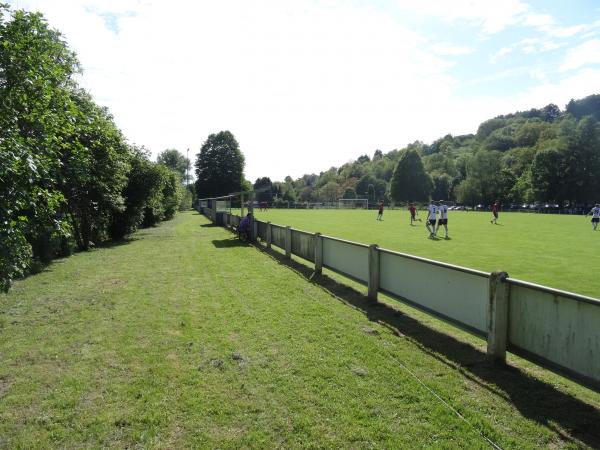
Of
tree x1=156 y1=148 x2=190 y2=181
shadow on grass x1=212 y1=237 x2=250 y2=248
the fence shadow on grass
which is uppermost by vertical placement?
tree x1=156 y1=148 x2=190 y2=181

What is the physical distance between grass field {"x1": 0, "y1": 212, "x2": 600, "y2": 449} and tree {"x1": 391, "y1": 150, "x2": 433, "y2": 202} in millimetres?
80971

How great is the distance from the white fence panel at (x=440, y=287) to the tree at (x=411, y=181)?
267 ft

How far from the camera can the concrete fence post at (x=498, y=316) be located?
487cm

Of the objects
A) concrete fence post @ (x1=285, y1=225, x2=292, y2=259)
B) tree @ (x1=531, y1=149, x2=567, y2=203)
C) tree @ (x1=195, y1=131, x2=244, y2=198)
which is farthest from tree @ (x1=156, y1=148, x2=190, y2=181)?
concrete fence post @ (x1=285, y1=225, x2=292, y2=259)

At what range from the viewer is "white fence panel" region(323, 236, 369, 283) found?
28.2ft

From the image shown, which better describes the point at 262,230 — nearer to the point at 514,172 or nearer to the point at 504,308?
the point at 504,308

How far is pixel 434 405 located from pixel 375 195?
11994cm

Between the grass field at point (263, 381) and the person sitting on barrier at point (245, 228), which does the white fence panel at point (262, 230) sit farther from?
the grass field at point (263, 381)

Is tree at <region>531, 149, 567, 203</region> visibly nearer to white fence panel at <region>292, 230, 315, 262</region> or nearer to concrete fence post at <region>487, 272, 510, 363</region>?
white fence panel at <region>292, 230, 315, 262</region>

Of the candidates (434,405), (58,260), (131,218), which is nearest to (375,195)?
(131,218)

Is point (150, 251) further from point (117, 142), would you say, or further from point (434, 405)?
point (434, 405)

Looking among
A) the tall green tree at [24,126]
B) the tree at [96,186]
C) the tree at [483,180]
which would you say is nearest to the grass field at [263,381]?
the tall green tree at [24,126]

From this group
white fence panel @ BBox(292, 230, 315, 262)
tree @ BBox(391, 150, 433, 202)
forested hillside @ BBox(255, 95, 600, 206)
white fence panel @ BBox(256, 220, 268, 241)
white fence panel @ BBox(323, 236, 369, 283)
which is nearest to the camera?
white fence panel @ BBox(323, 236, 369, 283)

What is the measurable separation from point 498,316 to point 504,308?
121 mm
